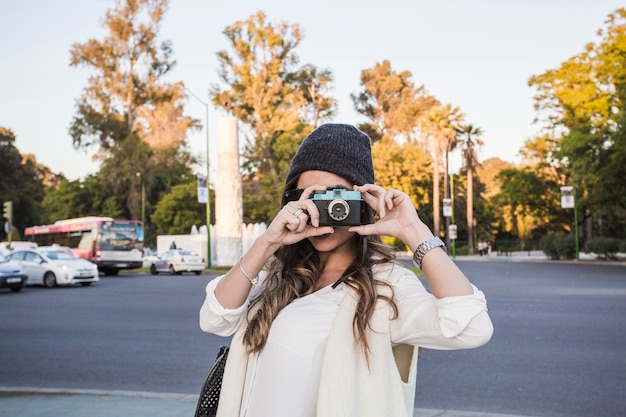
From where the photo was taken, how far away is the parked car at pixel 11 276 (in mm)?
21781

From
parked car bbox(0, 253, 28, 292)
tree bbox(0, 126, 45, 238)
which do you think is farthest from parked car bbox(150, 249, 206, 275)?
tree bbox(0, 126, 45, 238)

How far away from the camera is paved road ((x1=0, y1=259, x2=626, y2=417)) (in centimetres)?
674

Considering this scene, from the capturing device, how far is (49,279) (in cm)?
2519

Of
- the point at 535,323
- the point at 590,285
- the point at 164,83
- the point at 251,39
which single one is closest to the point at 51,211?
the point at 164,83

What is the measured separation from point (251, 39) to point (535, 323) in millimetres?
48264

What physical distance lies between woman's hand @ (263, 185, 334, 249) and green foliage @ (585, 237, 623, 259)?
4178 centimetres

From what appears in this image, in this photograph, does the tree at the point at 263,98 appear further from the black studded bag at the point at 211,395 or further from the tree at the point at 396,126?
the black studded bag at the point at 211,395

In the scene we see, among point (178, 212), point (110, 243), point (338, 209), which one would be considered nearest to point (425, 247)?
point (338, 209)

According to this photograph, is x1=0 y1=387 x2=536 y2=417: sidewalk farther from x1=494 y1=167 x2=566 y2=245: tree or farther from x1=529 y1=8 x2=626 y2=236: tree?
x1=494 y1=167 x2=566 y2=245: tree

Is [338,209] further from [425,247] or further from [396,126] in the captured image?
[396,126]

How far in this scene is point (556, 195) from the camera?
4616cm

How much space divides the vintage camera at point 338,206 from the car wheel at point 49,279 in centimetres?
2462

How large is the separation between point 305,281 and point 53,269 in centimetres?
2437

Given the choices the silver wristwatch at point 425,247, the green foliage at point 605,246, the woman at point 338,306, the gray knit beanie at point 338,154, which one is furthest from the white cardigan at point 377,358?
the green foliage at point 605,246
